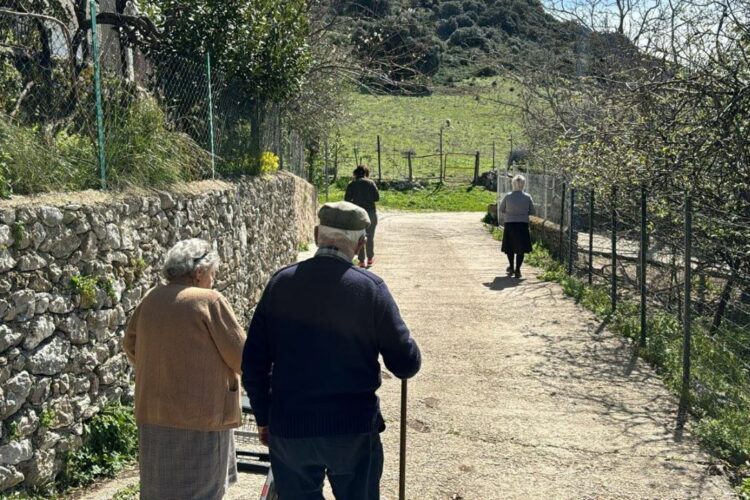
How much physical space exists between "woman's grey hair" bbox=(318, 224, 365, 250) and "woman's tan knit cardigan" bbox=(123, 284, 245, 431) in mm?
654

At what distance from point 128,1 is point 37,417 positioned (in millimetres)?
7214

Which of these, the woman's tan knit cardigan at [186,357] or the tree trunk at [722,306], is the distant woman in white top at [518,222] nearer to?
the tree trunk at [722,306]

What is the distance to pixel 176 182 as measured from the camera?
6859 millimetres

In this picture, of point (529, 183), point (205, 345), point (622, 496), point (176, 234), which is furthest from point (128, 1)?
point (529, 183)

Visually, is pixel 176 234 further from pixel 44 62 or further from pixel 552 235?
pixel 552 235

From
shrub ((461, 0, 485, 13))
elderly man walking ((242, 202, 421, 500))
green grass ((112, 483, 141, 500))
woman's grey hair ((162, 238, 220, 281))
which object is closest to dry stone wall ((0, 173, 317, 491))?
green grass ((112, 483, 141, 500))

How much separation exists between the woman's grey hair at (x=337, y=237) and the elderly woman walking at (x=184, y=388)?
66 centimetres

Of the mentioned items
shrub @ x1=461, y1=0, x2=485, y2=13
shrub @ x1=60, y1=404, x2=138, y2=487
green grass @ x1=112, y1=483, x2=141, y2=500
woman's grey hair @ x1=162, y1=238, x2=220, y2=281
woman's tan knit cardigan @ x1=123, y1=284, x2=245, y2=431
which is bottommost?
green grass @ x1=112, y1=483, x2=141, y2=500

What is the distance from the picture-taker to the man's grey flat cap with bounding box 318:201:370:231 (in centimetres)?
317

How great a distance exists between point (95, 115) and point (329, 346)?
381 cm

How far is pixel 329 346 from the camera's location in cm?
299

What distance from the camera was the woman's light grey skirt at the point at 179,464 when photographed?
346 cm

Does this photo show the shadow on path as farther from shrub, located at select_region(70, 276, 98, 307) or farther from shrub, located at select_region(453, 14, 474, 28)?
shrub, located at select_region(453, 14, 474, 28)

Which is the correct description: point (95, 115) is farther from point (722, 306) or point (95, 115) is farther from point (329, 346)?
point (722, 306)
